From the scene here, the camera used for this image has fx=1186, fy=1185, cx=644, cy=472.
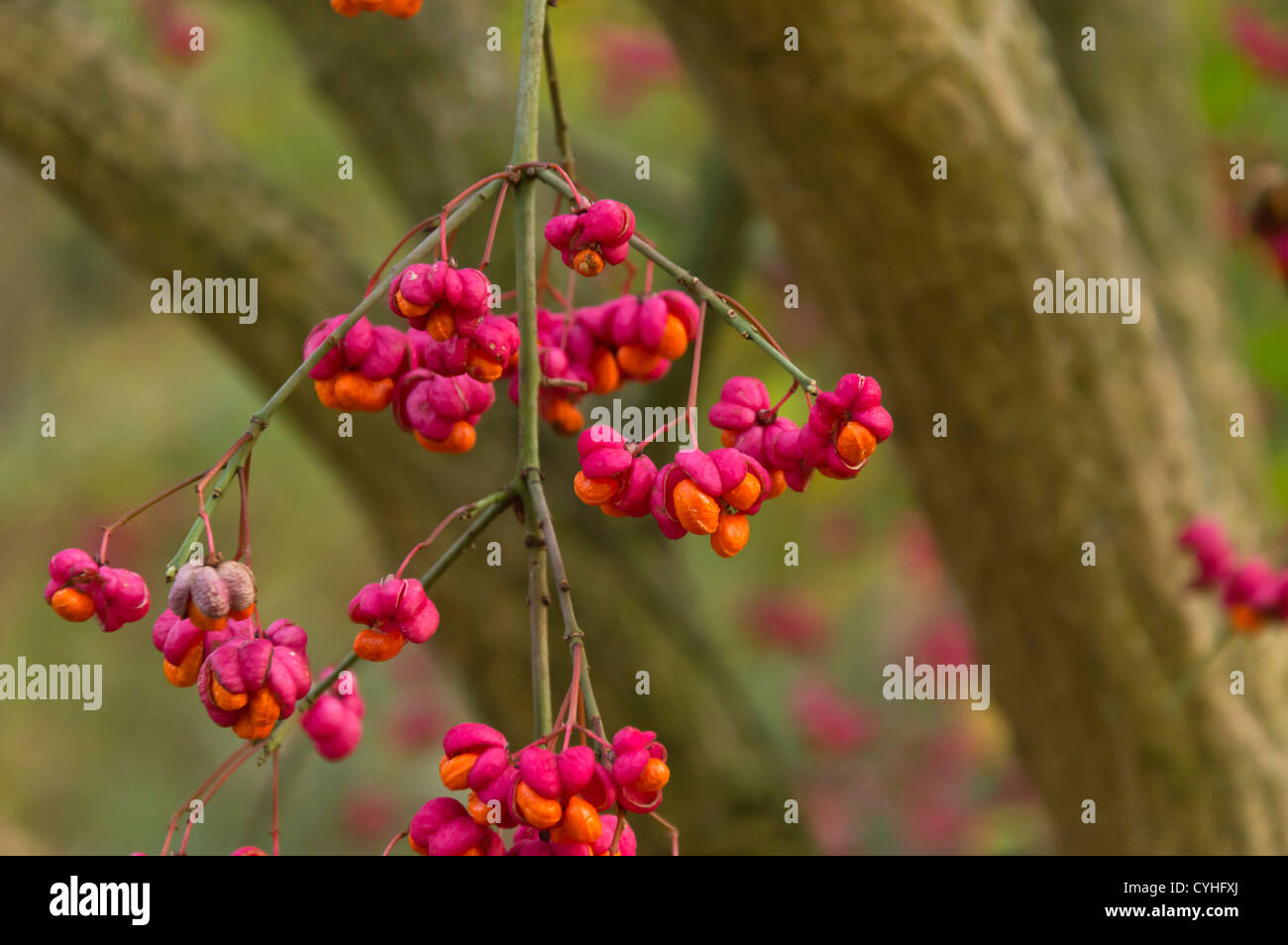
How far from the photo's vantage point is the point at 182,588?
55 centimetres

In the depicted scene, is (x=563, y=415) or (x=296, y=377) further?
(x=563, y=415)

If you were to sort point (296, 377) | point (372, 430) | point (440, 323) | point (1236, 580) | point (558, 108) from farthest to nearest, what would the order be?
point (372, 430)
point (1236, 580)
point (558, 108)
point (440, 323)
point (296, 377)

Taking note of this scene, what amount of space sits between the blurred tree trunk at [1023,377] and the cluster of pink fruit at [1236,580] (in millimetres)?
95

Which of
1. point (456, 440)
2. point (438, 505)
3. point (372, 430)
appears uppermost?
point (372, 430)

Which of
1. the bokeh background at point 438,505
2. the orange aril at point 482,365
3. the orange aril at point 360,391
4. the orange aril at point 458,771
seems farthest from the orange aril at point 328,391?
the bokeh background at point 438,505

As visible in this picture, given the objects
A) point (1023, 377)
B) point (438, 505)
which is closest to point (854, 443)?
point (1023, 377)

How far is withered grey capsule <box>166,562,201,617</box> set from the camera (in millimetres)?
548

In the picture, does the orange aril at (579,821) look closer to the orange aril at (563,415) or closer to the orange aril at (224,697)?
the orange aril at (224,697)

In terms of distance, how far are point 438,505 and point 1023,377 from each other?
0.81 metres

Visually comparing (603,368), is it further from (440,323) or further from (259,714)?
(259,714)

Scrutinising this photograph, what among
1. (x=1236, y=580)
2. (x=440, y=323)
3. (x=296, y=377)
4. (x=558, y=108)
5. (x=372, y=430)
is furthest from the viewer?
(x=372, y=430)

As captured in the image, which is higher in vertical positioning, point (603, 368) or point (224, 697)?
point (603, 368)
